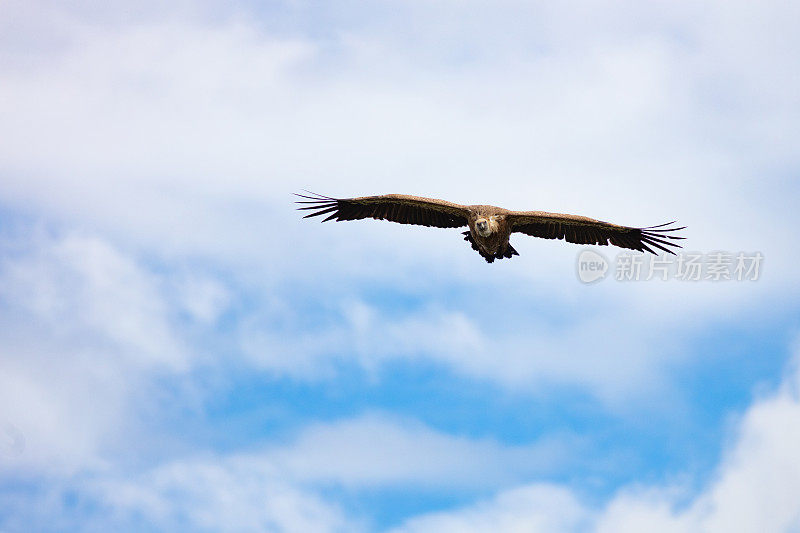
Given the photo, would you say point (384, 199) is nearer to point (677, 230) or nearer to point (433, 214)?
point (433, 214)

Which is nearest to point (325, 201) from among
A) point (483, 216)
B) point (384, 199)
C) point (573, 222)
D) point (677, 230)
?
point (384, 199)

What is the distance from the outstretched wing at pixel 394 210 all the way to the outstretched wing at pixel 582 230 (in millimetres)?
1478

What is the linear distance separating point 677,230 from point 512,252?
3.85 m

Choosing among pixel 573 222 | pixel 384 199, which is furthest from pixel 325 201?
pixel 573 222

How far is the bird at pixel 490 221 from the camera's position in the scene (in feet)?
88.1

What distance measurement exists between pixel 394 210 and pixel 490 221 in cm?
282

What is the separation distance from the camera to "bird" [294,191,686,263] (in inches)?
1057

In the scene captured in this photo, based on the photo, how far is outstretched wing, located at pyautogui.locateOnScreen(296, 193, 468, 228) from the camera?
27.7 meters

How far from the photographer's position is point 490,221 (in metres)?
26.5

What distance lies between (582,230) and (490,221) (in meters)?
2.49

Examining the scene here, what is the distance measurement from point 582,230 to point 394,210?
15.0 ft

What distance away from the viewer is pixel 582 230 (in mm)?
27531

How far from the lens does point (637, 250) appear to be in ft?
90.6

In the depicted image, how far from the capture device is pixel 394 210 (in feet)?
92.6
